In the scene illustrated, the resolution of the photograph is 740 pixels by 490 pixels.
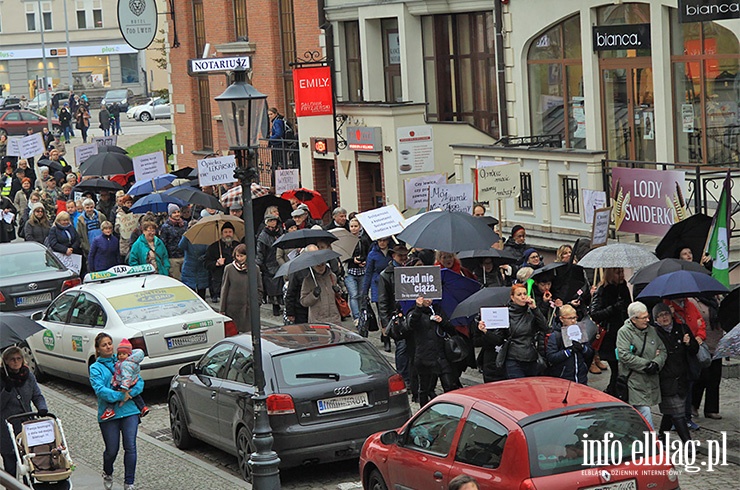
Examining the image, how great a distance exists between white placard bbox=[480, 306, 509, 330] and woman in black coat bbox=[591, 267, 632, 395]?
176 cm

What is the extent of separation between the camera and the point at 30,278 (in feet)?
66.4

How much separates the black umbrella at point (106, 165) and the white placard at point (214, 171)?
5.61m

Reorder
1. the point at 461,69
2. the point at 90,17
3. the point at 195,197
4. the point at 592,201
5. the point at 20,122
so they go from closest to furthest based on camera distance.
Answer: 1. the point at 592,201
2. the point at 195,197
3. the point at 461,69
4. the point at 20,122
5. the point at 90,17

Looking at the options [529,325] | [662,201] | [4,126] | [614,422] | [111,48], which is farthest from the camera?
[111,48]

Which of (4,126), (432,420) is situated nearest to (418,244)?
(432,420)

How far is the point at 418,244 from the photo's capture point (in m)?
15.9

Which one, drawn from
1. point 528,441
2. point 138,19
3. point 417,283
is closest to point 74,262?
point 417,283

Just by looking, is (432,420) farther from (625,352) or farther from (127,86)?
(127,86)

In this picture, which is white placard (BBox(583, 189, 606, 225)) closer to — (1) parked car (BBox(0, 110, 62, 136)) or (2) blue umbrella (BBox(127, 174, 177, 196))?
(2) blue umbrella (BBox(127, 174, 177, 196))

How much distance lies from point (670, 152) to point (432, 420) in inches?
506

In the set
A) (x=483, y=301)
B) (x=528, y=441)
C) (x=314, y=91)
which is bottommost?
(x=528, y=441)

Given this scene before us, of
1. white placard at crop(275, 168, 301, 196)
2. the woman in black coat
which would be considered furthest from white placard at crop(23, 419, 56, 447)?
white placard at crop(275, 168, 301, 196)

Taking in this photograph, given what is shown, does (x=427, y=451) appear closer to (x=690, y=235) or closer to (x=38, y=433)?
(x=38, y=433)

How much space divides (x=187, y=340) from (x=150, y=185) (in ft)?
32.4
